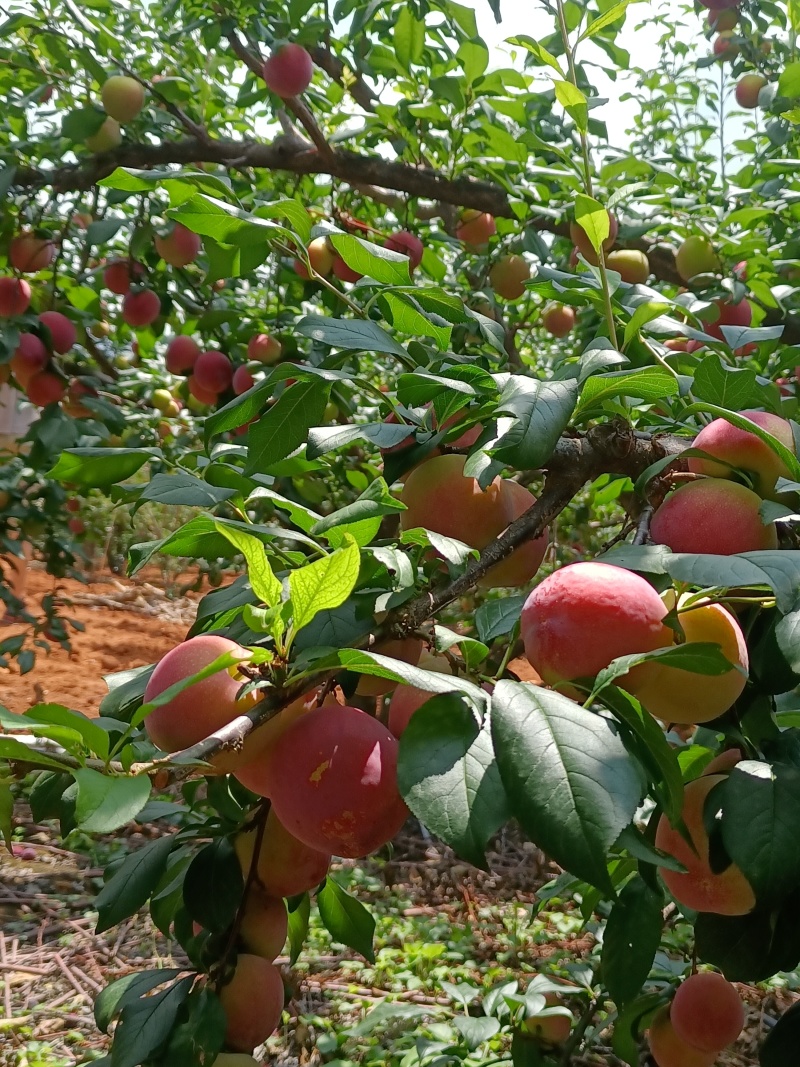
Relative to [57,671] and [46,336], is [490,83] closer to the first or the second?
[46,336]

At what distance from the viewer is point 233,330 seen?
6.60 feet

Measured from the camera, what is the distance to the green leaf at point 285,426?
65 cm

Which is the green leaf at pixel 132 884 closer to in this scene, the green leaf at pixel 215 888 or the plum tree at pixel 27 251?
the green leaf at pixel 215 888

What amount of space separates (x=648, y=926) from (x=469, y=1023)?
0.50 metres

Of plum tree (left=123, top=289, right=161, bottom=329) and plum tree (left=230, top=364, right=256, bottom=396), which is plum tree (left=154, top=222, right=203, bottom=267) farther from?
plum tree (left=230, top=364, right=256, bottom=396)

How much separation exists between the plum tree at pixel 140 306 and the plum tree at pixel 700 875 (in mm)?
1984

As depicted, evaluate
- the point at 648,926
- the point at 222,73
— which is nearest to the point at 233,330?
the point at 222,73

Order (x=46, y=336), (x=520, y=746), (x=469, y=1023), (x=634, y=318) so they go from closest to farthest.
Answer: (x=520, y=746)
(x=634, y=318)
(x=469, y=1023)
(x=46, y=336)

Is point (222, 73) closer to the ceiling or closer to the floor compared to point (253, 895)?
closer to the ceiling

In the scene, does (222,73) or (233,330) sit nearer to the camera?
(233,330)

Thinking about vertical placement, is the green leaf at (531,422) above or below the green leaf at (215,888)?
above

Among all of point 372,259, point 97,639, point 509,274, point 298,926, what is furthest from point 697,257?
point 97,639

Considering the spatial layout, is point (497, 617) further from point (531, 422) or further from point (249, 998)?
point (249, 998)

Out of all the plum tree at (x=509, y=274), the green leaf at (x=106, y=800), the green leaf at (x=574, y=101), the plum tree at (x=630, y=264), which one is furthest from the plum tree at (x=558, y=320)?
the green leaf at (x=106, y=800)
